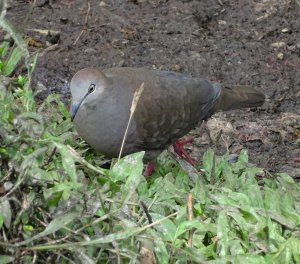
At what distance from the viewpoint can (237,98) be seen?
5.57 metres

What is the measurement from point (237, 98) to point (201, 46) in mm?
1691

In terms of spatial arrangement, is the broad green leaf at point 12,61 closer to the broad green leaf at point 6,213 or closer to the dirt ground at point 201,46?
the broad green leaf at point 6,213

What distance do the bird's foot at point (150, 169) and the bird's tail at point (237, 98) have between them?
0.92 metres

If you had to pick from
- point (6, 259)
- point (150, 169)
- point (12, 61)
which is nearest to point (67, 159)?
point (6, 259)

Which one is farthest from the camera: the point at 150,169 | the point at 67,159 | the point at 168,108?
the point at 168,108

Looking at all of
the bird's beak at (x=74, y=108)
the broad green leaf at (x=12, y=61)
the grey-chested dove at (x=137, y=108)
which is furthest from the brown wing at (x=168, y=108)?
the broad green leaf at (x=12, y=61)

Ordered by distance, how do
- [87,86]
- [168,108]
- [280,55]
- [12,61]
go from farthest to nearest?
1. [280,55]
2. [168,108]
3. [87,86]
4. [12,61]

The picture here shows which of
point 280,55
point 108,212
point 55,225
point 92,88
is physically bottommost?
point 280,55

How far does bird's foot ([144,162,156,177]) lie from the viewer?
4.43 metres

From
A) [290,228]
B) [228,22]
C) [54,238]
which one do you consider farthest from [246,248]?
[228,22]

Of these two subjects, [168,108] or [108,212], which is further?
[168,108]

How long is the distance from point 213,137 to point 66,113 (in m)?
1.74

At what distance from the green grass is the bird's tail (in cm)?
159

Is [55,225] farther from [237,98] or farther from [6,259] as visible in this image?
[237,98]
